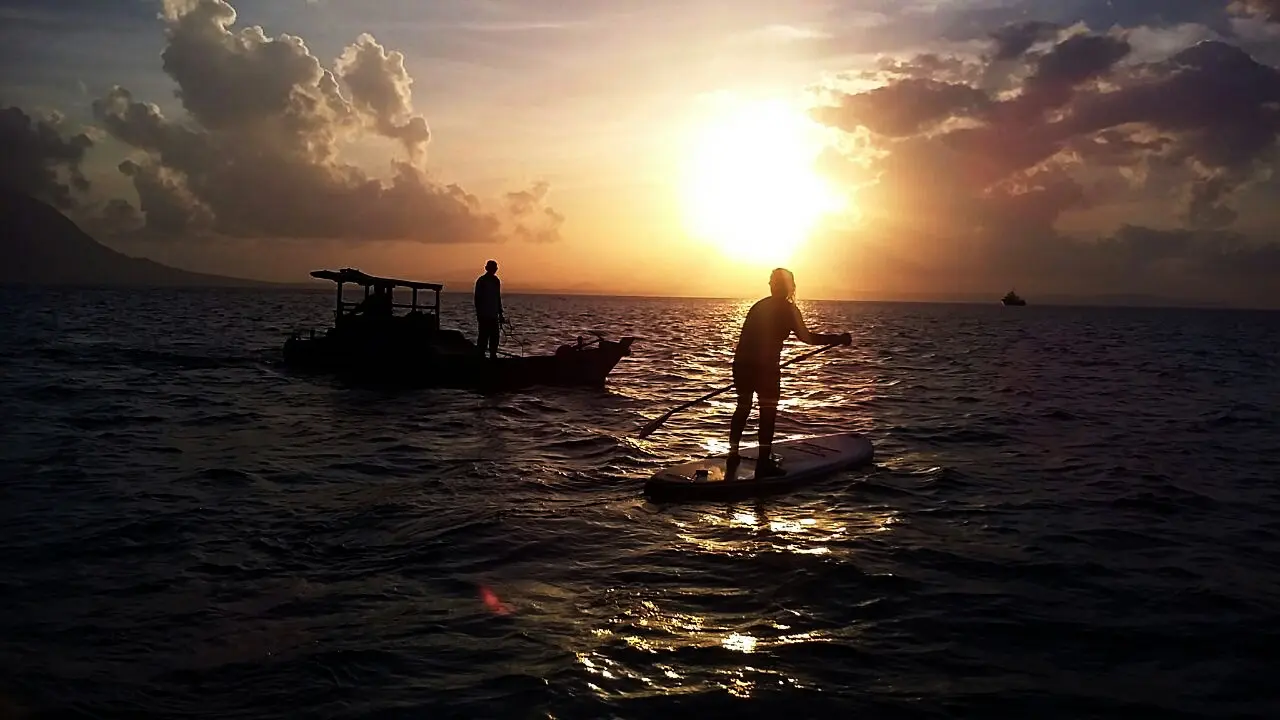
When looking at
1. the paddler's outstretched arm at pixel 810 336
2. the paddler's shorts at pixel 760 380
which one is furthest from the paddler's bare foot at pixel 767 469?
the paddler's outstretched arm at pixel 810 336

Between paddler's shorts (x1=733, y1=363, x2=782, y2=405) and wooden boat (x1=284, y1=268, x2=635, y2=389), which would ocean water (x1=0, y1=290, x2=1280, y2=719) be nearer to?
paddler's shorts (x1=733, y1=363, x2=782, y2=405)

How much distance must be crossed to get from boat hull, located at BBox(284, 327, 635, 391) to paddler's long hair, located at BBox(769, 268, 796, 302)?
567 inches

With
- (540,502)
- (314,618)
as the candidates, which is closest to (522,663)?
(314,618)

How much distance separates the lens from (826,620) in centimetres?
698

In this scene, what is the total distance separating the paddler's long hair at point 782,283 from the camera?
446 inches

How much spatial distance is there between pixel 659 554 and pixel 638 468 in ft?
15.5

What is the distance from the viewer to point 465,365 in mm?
25484

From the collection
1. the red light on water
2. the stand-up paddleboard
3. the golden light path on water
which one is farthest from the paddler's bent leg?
the red light on water

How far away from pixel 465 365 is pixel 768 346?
15578mm

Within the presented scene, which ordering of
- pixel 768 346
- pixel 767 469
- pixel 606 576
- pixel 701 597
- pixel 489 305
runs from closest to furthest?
pixel 701 597 < pixel 606 576 < pixel 768 346 < pixel 767 469 < pixel 489 305

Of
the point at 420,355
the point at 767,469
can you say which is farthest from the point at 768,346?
the point at 420,355

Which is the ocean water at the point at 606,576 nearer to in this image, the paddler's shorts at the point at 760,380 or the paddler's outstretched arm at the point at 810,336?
the paddler's shorts at the point at 760,380

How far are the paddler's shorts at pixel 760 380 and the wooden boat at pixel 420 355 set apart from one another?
1410cm

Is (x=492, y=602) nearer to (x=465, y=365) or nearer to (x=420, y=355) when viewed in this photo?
(x=465, y=365)
